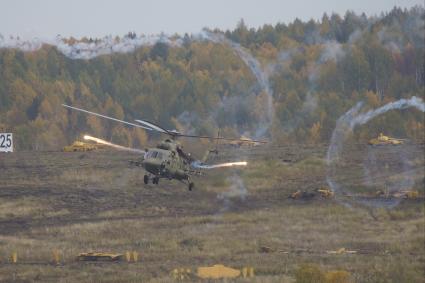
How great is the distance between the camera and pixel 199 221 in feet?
337

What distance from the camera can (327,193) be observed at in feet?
385

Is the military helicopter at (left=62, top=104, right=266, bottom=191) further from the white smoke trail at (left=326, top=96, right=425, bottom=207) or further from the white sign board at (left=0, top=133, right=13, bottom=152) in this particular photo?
the white sign board at (left=0, top=133, right=13, bottom=152)

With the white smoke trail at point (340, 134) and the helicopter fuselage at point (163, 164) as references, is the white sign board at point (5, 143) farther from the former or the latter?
the helicopter fuselage at point (163, 164)

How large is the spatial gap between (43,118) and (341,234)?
113 m

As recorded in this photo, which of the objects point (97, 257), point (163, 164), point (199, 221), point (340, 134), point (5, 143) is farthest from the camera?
point (340, 134)

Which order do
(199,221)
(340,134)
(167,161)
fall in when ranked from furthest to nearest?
(340,134) → (199,221) → (167,161)

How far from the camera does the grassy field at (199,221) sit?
253 ft

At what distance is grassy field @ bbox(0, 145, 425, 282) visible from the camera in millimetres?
77188

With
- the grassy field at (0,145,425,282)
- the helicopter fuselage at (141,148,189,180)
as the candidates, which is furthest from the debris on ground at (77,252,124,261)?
the helicopter fuselage at (141,148,189,180)

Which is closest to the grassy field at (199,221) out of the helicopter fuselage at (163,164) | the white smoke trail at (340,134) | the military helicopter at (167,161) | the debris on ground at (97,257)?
the debris on ground at (97,257)

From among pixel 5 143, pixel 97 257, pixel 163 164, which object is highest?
pixel 5 143

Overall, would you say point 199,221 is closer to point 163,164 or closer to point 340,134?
point 163,164

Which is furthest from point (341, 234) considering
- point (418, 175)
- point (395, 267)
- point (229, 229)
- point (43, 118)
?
point (43, 118)

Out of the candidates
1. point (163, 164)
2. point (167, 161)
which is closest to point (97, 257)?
point (167, 161)
